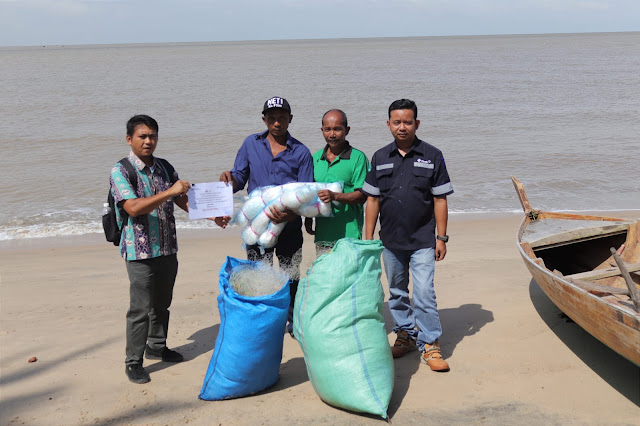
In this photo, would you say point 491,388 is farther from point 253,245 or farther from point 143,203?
point 143,203

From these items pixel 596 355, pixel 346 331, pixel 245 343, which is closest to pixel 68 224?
pixel 245 343

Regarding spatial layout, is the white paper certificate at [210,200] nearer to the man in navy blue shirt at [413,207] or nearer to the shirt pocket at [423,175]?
the man in navy blue shirt at [413,207]

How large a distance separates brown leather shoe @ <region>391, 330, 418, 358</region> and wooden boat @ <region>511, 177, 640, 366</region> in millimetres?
1117

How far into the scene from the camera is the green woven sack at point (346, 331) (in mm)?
3465

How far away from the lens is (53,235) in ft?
31.6

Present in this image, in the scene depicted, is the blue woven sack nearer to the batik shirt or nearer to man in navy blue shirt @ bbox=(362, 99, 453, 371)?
the batik shirt

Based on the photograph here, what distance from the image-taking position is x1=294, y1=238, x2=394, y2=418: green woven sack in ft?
11.4

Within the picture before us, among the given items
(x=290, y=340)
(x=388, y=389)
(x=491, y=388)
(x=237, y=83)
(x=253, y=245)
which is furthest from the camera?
(x=237, y=83)

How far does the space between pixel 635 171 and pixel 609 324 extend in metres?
11.2

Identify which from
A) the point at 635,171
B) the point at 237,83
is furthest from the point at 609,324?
the point at 237,83

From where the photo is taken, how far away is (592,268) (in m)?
5.86

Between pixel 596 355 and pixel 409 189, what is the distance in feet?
6.18

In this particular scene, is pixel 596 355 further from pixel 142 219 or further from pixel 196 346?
pixel 142 219

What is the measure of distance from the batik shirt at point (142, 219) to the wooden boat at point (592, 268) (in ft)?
8.92
